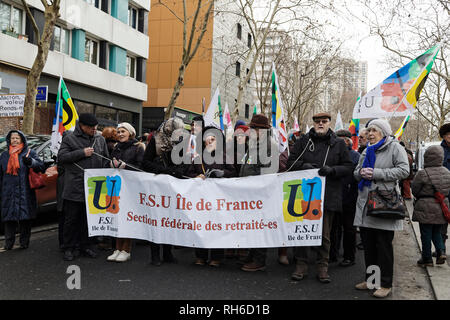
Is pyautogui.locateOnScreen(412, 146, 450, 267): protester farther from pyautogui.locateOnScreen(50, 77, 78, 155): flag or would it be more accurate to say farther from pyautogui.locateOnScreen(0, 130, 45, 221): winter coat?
pyautogui.locateOnScreen(50, 77, 78, 155): flag

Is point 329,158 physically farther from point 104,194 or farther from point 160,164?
point 104,194

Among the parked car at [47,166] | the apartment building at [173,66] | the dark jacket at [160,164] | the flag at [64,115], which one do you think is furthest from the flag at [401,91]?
the apartment building at [173,66]

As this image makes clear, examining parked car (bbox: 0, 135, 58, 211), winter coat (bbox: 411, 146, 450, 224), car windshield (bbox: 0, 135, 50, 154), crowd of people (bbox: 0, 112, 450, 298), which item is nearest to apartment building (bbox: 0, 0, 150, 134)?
car windshield (bbox: 0, 135, 50, 154)

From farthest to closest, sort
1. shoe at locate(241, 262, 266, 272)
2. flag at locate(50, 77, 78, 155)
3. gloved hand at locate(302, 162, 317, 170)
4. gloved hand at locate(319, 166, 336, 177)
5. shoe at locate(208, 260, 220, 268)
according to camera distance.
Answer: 1. flag at locate(50, 77, 78, 155)
2. shoe at locate(208, 260, 220, 268)
3. shoe at locate(241, 262, 266, 272)
4. gloved hand at locate(302, 162, 317, 170)
5. gloved hand at locate(319, 166, 336, 177)

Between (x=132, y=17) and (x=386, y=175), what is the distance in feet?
86.4

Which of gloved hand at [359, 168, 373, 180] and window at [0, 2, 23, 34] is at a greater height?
window at [0, 2, 23, 34]

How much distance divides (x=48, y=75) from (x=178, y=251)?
54.2ft

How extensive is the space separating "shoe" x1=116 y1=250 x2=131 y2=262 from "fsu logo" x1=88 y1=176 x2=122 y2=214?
1.99ft

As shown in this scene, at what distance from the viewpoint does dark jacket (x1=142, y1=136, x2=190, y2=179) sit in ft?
19.6

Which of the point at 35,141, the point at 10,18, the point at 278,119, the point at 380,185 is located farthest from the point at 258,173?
the point at 10,18

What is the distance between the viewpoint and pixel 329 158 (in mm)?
5445

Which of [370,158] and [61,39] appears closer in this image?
[370,158]

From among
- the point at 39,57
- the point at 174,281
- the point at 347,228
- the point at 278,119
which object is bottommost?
the point at 174,281

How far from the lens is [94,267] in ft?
18.9
